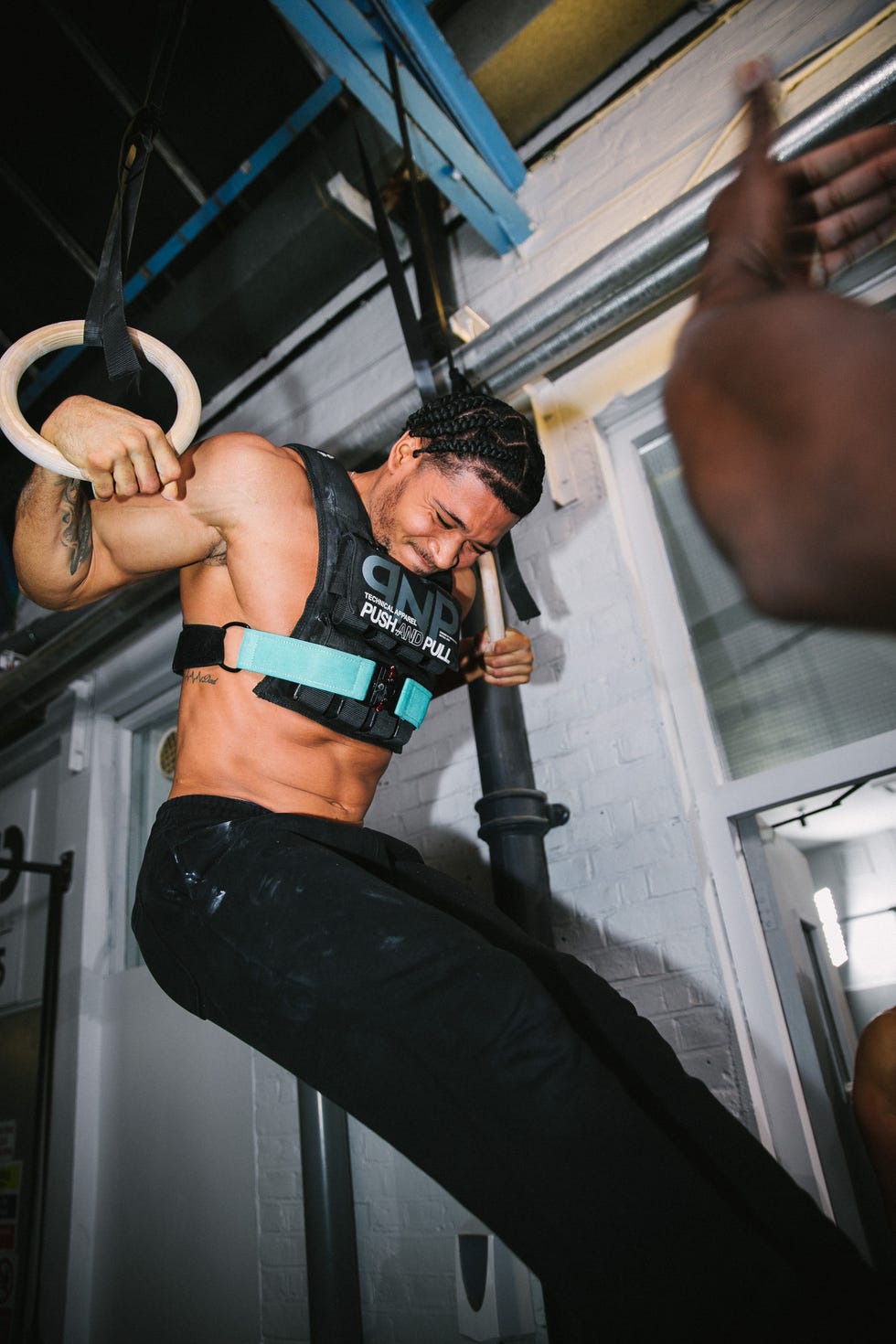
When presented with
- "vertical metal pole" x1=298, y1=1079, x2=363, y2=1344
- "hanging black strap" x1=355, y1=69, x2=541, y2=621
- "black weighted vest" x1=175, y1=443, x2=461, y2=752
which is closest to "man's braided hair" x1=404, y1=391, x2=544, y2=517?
"black weighted vest" x1=175, y1=443, x2=461, y2=752

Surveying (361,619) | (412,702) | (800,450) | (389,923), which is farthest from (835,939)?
(800,450)

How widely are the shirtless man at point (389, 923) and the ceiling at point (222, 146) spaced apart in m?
1.90

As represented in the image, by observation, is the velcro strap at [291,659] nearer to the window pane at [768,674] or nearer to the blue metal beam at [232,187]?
the window pane at [768,674]

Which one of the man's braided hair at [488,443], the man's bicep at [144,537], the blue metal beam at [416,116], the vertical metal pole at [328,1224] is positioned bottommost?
the vertical metal pole at [328,1224]

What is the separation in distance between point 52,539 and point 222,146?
106 inches

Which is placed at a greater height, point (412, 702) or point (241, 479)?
point (241, 479)

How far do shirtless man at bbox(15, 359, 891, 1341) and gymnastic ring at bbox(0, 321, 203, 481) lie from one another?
0.14 ft

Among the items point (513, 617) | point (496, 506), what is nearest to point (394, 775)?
point (513, 617)

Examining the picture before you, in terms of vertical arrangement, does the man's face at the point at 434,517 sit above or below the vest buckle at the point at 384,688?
above

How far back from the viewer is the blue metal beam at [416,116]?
8.34 feet

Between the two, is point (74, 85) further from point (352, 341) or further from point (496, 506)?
point (496, 506)

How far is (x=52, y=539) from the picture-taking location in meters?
1.61

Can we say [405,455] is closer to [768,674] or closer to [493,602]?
[493,602]

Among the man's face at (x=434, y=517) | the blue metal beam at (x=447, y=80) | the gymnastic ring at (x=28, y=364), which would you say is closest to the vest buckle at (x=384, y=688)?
the man's face at (x=434, y=517)
